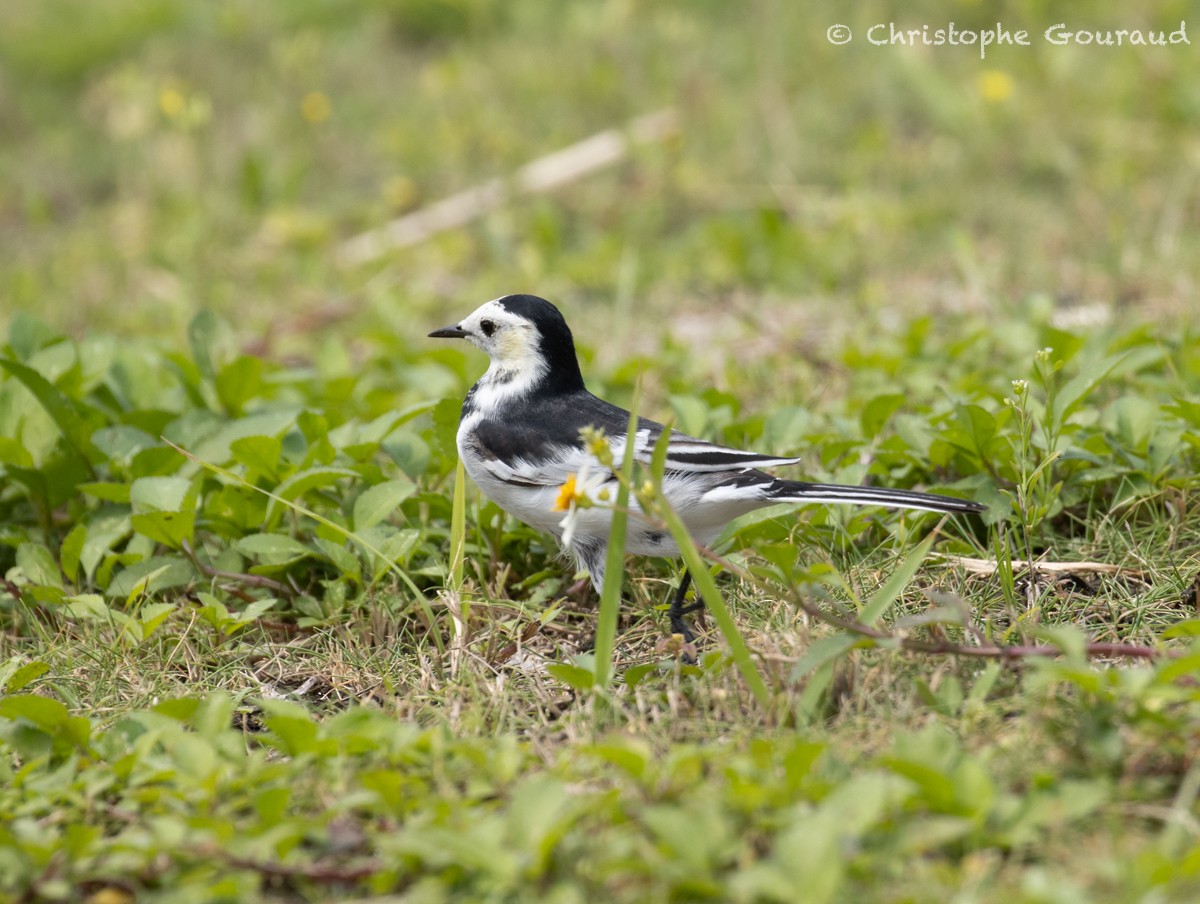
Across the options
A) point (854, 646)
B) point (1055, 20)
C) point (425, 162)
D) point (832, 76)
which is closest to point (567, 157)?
point (425, 162)

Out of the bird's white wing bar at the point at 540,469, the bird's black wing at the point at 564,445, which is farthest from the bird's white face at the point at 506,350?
the bird's white wing bar at the point at 540,469

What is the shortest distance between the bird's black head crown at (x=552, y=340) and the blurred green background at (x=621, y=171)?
1.85 meters

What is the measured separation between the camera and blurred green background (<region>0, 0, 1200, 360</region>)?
7.25 m

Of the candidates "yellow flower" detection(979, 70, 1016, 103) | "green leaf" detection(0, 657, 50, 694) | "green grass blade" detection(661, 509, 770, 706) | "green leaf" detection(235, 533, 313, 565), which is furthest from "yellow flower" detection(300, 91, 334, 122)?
"green grass blade" detection(661, 509, 770, 706)

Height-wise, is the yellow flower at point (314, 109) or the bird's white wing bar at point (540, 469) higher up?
the yellow flower at point (314, 109)

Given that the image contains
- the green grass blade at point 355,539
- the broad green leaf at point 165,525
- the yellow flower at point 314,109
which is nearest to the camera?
the green grass blade at point 355,539

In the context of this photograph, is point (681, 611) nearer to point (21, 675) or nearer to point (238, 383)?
point (21, 675)

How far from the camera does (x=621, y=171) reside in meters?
8.74

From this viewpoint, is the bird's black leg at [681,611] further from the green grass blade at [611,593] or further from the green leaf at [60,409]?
the green leaf at [60,409]

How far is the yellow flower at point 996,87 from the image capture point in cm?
812

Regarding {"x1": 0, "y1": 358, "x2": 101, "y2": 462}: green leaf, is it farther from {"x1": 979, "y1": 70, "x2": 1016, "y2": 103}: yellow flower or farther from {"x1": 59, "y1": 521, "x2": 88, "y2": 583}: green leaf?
{"x1": 979, "y1": 70, "x2": 1016, "y2": 103}: yellow flower

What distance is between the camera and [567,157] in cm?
880

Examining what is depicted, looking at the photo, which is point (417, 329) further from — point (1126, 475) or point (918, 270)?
point (1126, 475)

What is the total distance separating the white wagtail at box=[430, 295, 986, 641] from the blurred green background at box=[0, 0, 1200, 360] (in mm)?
1900
